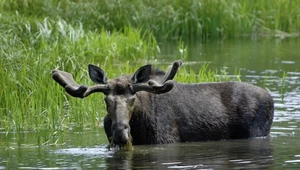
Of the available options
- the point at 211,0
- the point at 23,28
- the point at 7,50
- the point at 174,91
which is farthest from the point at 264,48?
the point at 174,91

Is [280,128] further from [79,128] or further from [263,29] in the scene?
[263,29]

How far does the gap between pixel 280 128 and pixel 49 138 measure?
129 inches

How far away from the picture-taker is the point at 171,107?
1241cm

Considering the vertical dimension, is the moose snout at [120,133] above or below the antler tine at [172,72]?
below

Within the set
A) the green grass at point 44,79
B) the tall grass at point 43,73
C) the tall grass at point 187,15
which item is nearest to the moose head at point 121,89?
the green grass at point 44,79

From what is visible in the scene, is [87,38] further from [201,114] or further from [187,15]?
[187,15]

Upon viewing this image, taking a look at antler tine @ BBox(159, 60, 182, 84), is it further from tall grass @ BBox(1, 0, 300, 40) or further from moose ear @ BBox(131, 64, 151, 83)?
tall grass @ BBox(1, 0, 300, 40)

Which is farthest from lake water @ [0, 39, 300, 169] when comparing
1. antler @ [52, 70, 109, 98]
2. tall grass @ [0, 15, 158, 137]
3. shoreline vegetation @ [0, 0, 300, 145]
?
antler @ [52, 70, 109, 98]

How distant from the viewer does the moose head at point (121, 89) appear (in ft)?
36.1

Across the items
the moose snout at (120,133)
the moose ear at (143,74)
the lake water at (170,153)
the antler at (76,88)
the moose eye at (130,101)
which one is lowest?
the lake water at (170,153)

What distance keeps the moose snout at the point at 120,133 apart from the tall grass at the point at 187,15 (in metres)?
14.4

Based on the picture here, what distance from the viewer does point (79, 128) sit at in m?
13.5

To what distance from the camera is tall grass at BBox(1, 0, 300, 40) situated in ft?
84.3

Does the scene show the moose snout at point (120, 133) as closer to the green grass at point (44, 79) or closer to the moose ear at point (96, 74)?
the moose ear at point (96, 74)
